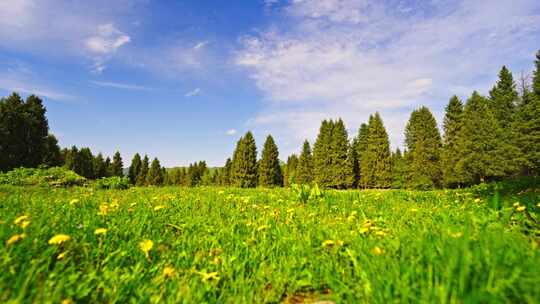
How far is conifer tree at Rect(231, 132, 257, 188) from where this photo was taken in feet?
189

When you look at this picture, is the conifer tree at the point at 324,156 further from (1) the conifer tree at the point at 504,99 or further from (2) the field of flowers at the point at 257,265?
(2) the field of flowers at the point at 257,265

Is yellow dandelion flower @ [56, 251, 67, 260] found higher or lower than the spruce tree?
lower

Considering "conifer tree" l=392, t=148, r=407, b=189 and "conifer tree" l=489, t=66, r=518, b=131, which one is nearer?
"conifer tree" l=489, t=66, r=518, b=131

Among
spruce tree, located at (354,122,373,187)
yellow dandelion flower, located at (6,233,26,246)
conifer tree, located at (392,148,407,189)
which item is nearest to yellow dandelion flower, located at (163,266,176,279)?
yellow dandelion flower, located at (6,233,26,246)

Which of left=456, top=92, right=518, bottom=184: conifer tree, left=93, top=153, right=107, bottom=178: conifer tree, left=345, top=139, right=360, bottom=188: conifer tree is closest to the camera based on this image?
left=456, top=92, right=518, bottom=184: conifer tree

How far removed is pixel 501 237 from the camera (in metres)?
2.14

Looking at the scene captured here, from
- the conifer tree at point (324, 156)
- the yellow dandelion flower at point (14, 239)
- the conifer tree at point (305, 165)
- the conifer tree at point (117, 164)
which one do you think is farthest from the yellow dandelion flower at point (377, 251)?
the conifer tree at point (117, 164)

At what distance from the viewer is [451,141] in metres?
43.7

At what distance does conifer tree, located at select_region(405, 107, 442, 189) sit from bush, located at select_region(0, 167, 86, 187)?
146 ft

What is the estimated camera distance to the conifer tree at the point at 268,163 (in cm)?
6041

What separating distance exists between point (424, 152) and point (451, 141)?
13.8 ft

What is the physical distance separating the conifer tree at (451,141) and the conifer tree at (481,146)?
105cm

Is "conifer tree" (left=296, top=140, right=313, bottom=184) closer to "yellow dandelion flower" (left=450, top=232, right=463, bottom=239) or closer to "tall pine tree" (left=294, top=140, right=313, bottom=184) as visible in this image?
"tall pine tree" (left=294, top=140, right=313, bottom=184)

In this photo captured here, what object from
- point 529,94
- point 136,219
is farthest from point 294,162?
point 136,219
